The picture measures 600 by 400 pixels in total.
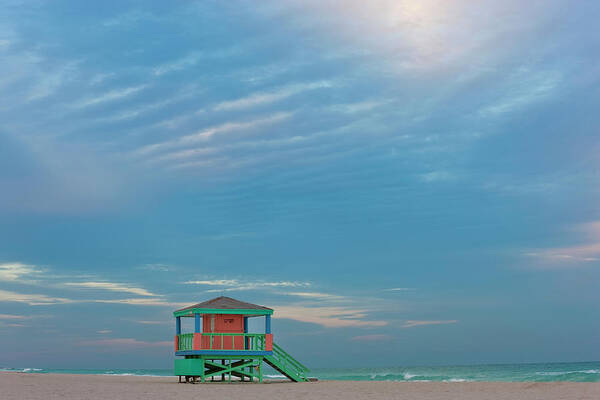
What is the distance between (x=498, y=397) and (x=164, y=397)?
11210 mm

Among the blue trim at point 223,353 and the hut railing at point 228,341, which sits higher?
the hut railing at point 228,341

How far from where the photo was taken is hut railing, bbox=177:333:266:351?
29.8 meters

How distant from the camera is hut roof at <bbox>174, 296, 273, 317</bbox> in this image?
98.1 ft

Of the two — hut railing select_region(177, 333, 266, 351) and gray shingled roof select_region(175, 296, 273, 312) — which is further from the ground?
gray shingled roof select_region(175, 296, 273, 312)

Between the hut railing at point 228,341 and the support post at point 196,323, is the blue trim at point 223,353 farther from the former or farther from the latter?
the support post at point 196,323

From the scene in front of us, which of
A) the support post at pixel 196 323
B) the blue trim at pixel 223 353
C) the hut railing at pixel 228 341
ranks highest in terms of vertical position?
the support post at pixel 196 323

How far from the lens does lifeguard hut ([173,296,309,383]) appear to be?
2972cm

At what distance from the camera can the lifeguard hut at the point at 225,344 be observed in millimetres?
29719

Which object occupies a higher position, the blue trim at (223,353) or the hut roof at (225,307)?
the hut roof at (225,307)

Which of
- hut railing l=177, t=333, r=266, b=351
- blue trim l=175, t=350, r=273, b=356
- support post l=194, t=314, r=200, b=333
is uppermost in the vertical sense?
support post l=194, t=314, r=200, b=333

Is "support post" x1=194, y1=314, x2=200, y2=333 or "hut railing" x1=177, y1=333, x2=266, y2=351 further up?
"support post" x1=194, y1=314, x2=200, y2=333

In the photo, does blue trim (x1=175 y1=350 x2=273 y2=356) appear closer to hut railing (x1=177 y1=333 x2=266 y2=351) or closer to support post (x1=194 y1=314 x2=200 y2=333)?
hut railing (x1=177 y1=333 x2=266 y2=351)

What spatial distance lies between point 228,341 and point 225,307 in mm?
1622

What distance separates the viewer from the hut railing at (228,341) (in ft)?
97.9
